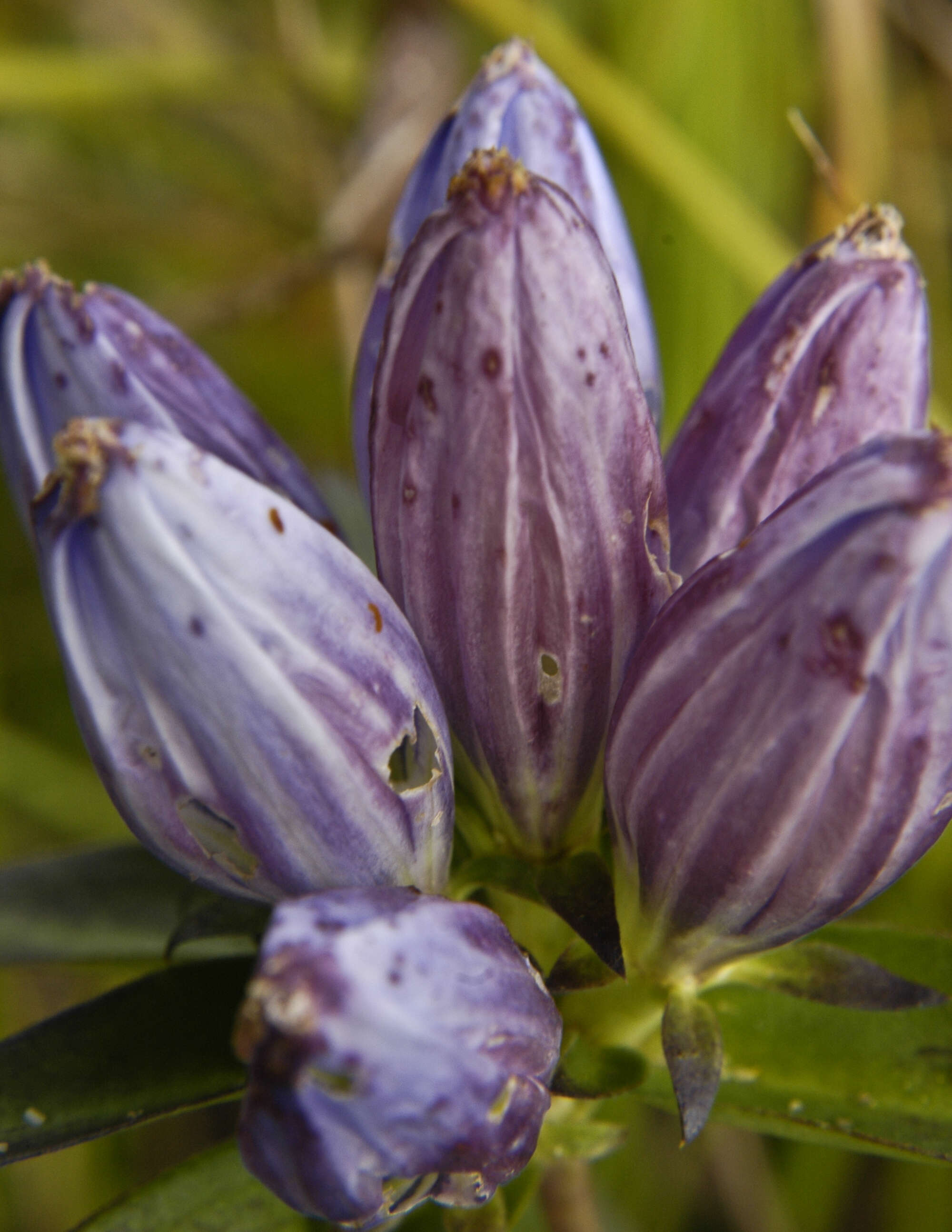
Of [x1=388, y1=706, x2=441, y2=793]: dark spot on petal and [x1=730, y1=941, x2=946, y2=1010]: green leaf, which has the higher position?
[x1=388, y1=706, x2=441, y2=793]: dark spot on petal

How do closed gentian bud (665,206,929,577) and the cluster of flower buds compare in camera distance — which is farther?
closed gentian bud (665,206,929,577)

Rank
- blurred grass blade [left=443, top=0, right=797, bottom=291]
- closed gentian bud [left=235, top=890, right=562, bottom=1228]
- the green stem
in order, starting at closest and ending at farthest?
1. closed gentian bud [left=235, top=890, right=562, bottom=1228]
2. the green stem
3. blurred grass blade [left=443, top=0, right=797, bottom=291]

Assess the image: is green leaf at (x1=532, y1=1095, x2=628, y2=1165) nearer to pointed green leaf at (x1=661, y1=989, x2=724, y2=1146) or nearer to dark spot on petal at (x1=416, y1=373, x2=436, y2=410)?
pointed green leaf at (x1=661, y1=989, x2=724, y2=1146)

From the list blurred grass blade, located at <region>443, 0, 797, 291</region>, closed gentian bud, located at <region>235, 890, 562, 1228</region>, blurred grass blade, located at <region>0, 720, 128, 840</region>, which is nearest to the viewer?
closed gentian bud, located at <region>235, 890, 562, 1228</region>

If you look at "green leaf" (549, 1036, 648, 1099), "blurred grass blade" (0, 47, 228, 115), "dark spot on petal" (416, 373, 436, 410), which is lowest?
"green leaf" (549, 1036, 648, 1099)

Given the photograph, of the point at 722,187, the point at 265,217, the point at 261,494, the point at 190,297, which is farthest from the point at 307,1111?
the point at 265,217

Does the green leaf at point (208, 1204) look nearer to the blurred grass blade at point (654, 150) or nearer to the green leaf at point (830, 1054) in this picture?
the green leaf at point (830, 1054)

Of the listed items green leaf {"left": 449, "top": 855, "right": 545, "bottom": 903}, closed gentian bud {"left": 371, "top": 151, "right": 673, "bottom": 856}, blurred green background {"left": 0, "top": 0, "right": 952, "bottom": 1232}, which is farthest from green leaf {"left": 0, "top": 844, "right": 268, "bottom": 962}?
blurred green background {"left": 0, "top": 0, "right": 952, "bottom": 1232}
